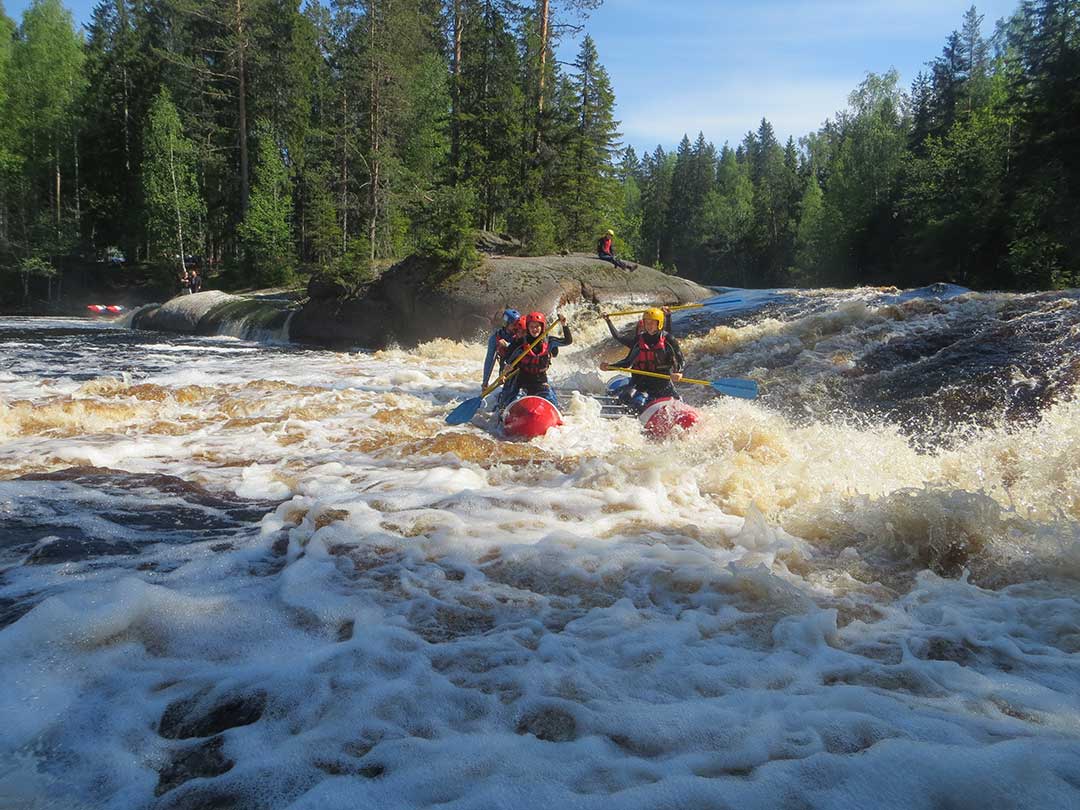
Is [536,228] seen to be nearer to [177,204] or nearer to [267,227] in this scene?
[267,227]

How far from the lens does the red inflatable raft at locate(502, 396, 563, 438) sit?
23.5 ft

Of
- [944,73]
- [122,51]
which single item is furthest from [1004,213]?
[122,51]

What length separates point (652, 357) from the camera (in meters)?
7.70

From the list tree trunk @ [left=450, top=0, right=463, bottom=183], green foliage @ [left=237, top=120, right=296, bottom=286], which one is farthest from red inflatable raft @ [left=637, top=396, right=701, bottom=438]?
green foliage @ [left=237, top=120, right=296, bottom=286]

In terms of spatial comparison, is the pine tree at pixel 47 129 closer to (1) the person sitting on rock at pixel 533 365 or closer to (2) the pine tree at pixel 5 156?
(2) the pine tree at pixel 5 156

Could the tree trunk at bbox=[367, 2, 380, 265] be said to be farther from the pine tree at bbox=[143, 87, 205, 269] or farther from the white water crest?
the white water crest

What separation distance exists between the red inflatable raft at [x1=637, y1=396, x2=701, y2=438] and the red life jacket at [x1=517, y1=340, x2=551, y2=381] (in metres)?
1.30

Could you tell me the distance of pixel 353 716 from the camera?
2.37 meters

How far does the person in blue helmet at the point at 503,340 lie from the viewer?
26.6 feet

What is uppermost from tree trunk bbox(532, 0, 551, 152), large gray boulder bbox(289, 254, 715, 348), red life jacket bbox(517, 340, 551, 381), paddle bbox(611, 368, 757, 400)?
tree trunk bbox(532, 0, 551, 152)

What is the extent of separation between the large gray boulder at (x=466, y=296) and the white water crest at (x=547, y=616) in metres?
9.13

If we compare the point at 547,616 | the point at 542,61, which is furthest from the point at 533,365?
the point at 542,61

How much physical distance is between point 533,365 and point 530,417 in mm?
731

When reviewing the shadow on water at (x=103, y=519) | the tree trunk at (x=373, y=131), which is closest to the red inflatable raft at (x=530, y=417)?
the shadow on water at (x=103, y=519)
